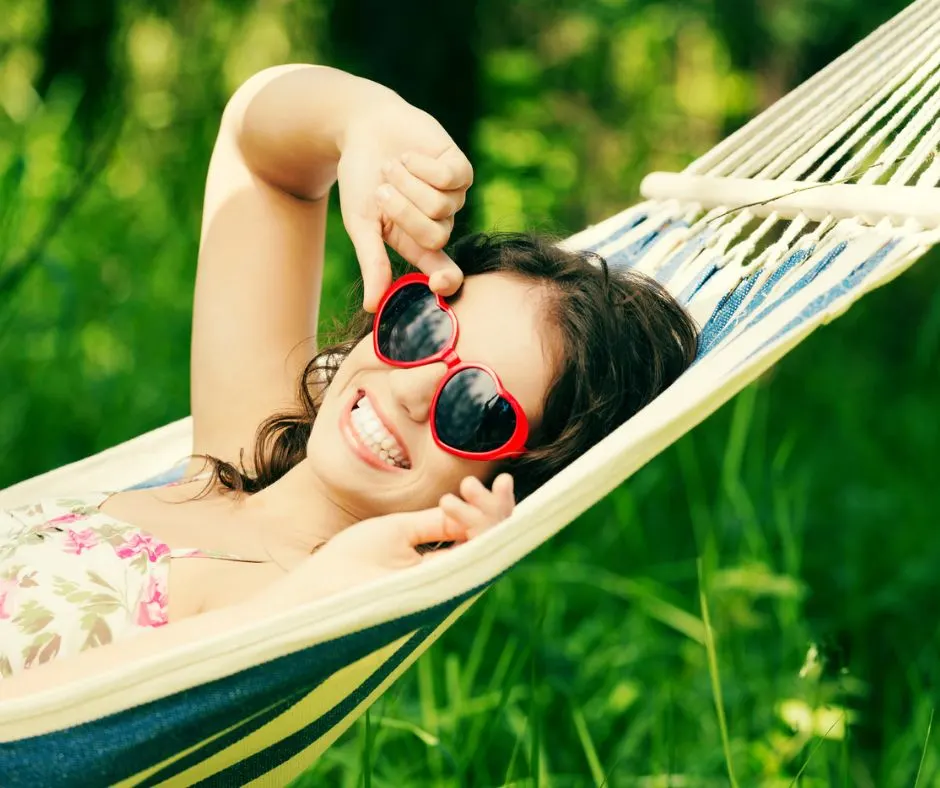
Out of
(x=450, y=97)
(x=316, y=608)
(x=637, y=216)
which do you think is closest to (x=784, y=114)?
(x=637, y=216)

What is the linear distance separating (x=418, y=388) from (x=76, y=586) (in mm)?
425

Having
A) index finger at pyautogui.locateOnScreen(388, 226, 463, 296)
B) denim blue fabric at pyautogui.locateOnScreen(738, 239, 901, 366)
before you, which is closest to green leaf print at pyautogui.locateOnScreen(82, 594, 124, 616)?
index finger at pyautogui.locateOnScreen(388, 226, 463, 296)

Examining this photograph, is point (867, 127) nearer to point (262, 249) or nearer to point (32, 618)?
point (262, 249)

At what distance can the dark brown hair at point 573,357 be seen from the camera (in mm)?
1496

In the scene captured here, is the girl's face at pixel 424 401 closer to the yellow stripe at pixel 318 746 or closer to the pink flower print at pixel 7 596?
the yellow stripe at pixel 318 746

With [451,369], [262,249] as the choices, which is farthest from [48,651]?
[262,249]

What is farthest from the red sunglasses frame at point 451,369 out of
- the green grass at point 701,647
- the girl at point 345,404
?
the green grass at point 701,647

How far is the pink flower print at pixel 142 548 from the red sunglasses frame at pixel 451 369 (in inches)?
12.8

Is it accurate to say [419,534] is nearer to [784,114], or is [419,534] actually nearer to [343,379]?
[343,379]

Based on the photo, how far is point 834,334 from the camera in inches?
160

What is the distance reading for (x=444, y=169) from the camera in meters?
1.38

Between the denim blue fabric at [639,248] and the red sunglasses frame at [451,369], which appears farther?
the denim blue fabric at [639,248]

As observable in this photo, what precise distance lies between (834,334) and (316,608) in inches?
130

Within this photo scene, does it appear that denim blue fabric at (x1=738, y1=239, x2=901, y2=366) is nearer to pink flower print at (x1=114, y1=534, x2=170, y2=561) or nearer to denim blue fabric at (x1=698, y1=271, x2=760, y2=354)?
denim blue fabric at (x1=698, y1=271, x2=760, y2=354)
